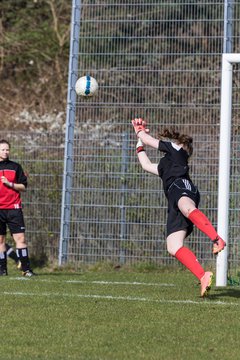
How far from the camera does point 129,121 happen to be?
51.7 feet

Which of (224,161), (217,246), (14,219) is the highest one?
(224,161)

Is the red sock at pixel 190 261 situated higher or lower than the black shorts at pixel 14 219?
lower

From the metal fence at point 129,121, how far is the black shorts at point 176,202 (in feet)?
16.7

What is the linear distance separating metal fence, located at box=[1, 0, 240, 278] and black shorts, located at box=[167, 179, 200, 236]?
16.7ft

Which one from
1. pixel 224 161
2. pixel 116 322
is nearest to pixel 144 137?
pixel 224 161

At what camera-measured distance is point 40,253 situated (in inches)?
631

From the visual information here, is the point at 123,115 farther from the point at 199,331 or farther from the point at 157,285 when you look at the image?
the point at 199,331

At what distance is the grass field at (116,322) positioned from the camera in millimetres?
6770

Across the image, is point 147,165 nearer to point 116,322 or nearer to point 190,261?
point 190,261

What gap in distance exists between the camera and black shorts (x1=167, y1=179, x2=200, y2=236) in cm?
973

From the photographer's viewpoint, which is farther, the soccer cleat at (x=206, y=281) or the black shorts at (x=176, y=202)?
the black shorts at (x=176, y=202)

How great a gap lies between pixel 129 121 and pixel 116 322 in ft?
26.5

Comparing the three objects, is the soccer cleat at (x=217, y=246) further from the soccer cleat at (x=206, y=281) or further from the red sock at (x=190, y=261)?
the red sock at (x=190, y=261)

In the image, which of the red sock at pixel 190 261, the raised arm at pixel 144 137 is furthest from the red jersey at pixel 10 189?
the red sock at pixel 190 261
